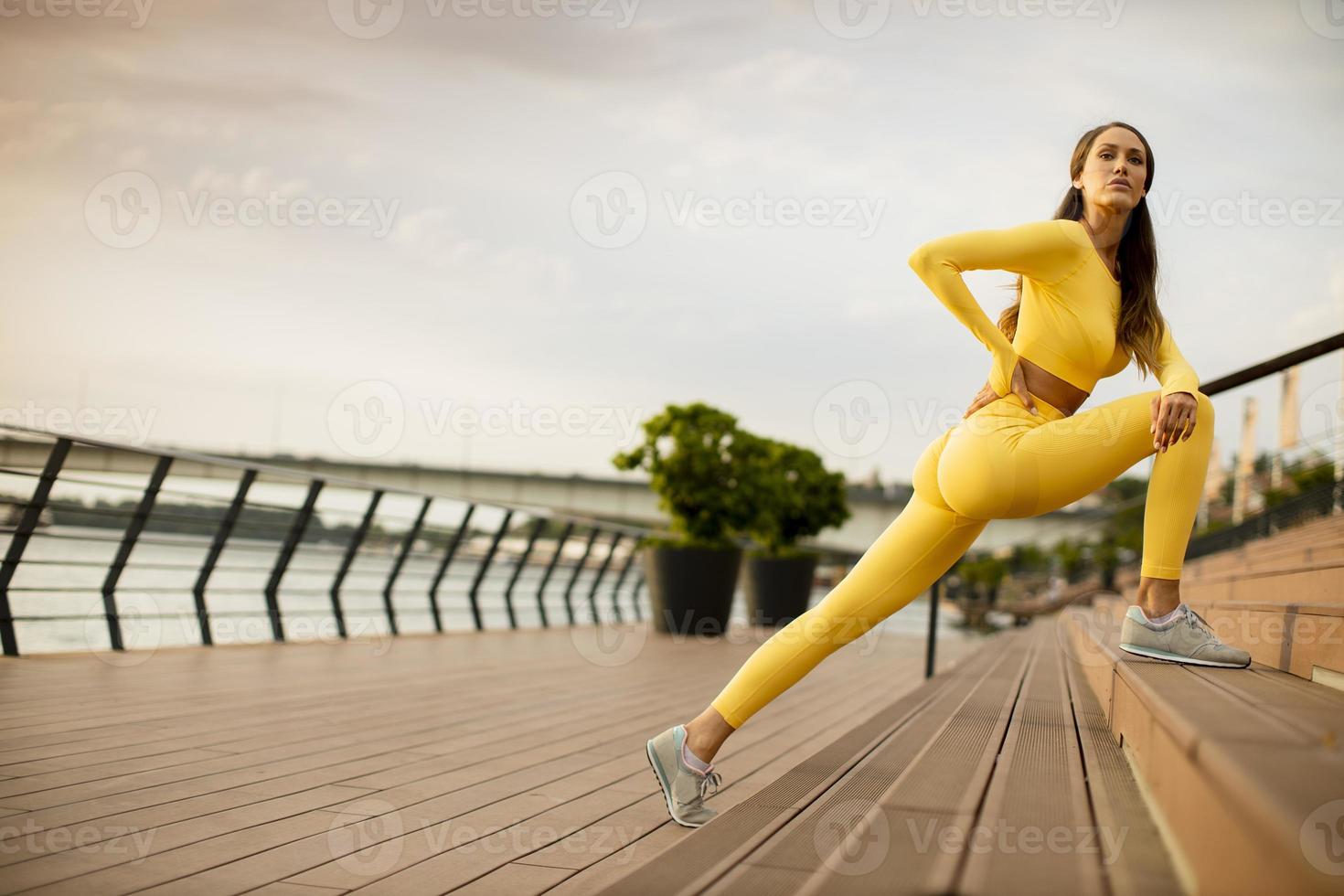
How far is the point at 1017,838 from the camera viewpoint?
1.33m

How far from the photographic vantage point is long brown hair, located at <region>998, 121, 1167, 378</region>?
1957mm

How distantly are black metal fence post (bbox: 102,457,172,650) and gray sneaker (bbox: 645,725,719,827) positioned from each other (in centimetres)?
433

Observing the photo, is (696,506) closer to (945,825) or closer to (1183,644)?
(1183,644)

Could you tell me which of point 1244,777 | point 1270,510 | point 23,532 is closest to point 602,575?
point 23,532

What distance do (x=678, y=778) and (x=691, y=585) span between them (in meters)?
7.10

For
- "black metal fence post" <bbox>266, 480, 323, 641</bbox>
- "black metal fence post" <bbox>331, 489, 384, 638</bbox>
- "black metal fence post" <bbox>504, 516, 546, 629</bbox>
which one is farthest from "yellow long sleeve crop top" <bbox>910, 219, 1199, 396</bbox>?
"black metal fence post" <bbox>504, 516, 546, 629</bbox>

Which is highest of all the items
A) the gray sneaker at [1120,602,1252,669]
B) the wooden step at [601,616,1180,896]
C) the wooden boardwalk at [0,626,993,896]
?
the gray sneaker at [1120,602,1252,669]

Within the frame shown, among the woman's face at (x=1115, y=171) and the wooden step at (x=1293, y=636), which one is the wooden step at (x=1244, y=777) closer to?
the wooden step at (x=1293, y=636)

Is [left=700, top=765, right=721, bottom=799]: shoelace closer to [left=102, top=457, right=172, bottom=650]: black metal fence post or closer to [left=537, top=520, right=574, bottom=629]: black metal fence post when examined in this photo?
[left=102, top=457, right=172, bottom=650]: black metal fence post

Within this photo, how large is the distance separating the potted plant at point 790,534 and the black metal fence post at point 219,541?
5638 mm

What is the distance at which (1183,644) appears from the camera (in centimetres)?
205

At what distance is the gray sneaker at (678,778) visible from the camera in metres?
2.04

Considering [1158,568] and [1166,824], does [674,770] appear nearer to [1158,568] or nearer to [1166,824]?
[1166,824]

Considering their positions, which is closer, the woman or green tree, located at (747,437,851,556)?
the woman
